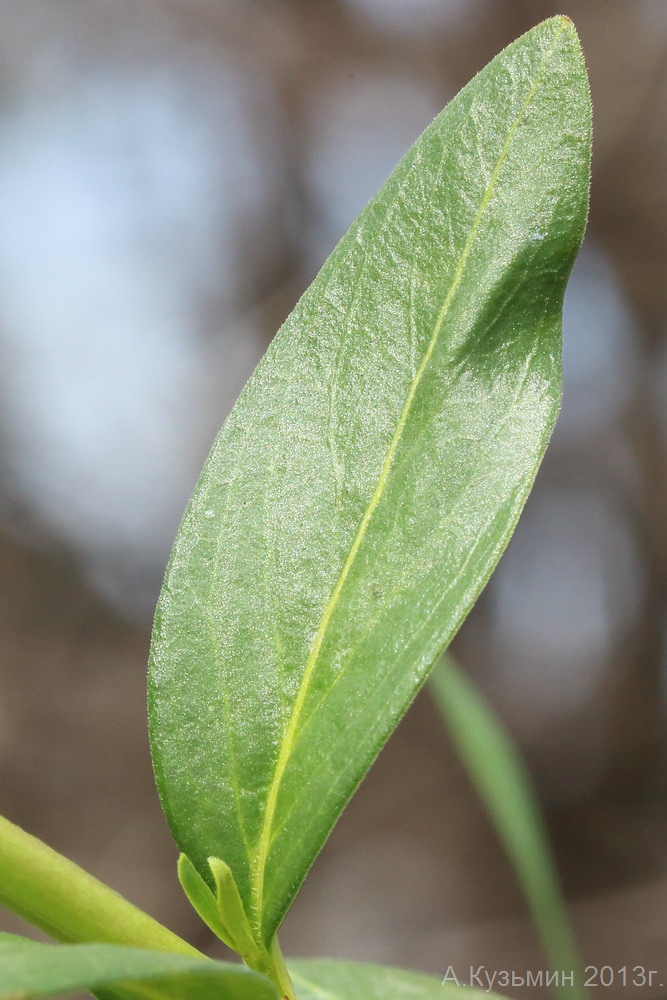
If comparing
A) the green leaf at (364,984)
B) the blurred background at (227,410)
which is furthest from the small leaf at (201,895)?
the blurred background at (227,410)

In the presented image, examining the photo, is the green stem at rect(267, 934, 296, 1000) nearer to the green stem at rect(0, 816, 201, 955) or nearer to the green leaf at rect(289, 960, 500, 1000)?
the green stem at rect(0, 816, 201, 955)

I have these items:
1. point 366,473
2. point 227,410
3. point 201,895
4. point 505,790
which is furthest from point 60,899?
point 227,410

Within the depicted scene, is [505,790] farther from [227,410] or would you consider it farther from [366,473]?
[227,410]

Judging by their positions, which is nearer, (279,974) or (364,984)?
(279,974)

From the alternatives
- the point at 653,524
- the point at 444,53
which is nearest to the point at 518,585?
the point at 653,524

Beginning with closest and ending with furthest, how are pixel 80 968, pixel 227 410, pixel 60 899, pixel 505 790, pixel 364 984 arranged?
pixel 80 968, pixel 60 899, pixel 364 984, pixel 505 790, pixel 227 410

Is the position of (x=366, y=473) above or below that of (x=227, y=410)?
below

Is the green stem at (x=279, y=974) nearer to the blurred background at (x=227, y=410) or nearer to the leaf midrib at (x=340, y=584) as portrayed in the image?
the leaf midrib at (x=340, y=584)
